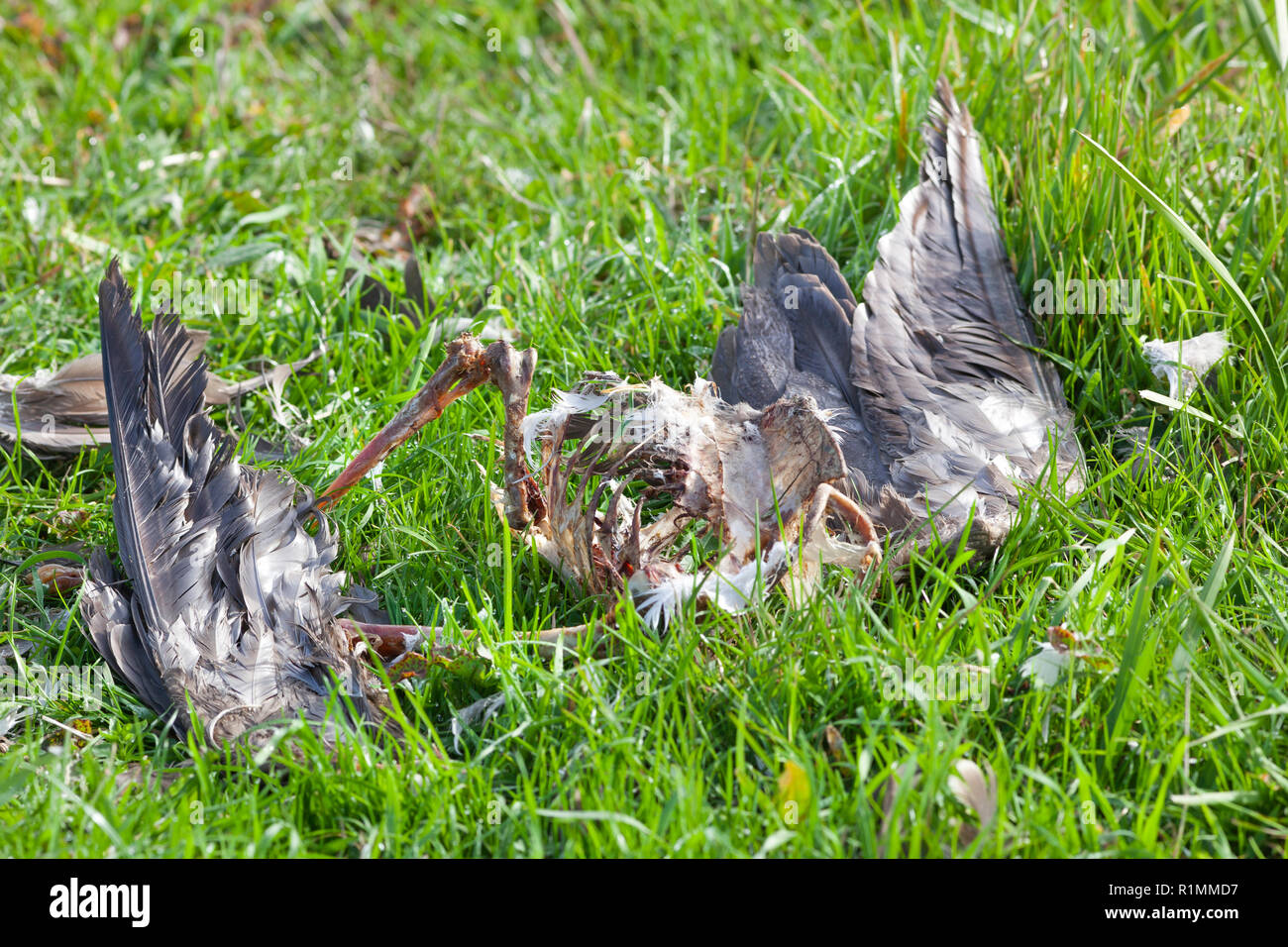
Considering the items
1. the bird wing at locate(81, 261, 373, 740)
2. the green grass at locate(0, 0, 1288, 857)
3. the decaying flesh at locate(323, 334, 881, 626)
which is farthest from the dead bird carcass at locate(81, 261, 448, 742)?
the decaying flesh at locate(323, 334, 881, 626)

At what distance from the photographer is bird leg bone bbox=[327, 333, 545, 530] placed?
98.7 inches

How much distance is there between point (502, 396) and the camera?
2.57m

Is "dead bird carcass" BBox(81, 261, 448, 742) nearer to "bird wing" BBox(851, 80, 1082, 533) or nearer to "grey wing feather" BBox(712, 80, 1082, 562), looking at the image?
"grey wing feather" BBox(712, 80, 1082, 562)

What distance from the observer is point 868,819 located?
1.93 meters

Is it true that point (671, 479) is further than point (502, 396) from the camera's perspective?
No

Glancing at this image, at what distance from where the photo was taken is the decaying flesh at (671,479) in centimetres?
234

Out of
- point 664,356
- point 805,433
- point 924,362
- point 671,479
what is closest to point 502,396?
point 671,479

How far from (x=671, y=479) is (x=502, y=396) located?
48 centimetres

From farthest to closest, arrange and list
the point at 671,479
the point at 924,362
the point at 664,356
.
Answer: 1. the point at 664,356
2. the point at 924,362
3. the point at 671,479

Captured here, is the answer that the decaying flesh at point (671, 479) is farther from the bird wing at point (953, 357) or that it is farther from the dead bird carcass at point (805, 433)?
the bird wing at point (953, 357)

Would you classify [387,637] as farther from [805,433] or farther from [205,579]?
[805,433]
